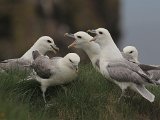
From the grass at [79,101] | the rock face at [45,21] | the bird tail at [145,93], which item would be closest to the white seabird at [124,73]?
the bird tail at [145,93]

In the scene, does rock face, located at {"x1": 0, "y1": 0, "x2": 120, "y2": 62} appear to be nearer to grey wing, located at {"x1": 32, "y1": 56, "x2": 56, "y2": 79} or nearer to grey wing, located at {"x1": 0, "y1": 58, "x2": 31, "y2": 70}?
grey wing, located at {"x1": 0, "y1": 58, "x2": 31, "y2": 70}

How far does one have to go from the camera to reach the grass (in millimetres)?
12812

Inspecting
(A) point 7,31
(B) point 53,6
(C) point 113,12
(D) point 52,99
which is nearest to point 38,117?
(D) point 52,99

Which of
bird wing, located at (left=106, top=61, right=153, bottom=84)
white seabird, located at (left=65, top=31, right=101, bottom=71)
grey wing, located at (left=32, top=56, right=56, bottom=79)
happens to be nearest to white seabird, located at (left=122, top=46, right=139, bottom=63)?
white seabird, located at (left=65, top=31, right=101, bottom=71)

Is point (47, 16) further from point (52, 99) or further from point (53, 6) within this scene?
point (52, 99)

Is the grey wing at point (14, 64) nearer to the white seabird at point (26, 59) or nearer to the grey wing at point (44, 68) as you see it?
the white seabird at point (26, 59)

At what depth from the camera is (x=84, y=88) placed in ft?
43.8

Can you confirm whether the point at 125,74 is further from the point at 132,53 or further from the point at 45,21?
the point at 45,21

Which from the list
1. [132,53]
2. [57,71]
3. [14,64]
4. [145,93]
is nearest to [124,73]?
[145,93]

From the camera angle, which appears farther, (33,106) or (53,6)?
(53,6)

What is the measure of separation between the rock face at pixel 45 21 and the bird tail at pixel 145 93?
11555mm

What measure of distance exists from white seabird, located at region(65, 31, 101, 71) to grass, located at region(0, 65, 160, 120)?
1.01 meters

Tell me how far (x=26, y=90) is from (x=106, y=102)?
1.37 meters

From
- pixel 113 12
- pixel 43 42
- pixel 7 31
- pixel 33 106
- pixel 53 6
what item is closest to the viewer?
pixel 33 106
